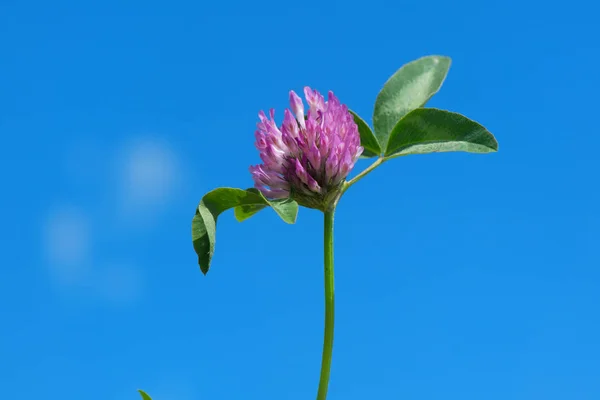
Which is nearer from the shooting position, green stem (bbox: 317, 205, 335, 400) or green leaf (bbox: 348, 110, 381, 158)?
green stem (bbox: 317, 205, 335, 400)

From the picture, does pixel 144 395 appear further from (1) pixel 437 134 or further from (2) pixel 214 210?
(1) pixel 437 134

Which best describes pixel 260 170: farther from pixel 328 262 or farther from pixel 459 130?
pixel 459 130

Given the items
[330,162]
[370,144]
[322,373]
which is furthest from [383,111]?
[322,373]

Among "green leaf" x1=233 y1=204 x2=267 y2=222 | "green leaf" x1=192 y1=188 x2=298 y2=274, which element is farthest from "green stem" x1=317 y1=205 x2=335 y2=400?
"green leaf" x1=233 y1=204 x2=267 y2=222

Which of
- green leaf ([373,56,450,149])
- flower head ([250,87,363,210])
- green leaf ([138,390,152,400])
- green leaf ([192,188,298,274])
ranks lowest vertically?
green leaf ([138,390,152,400])

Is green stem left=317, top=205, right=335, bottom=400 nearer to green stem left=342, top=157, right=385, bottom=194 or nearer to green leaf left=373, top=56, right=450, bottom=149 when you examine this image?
green stem left=342, top=157, right=385, bottom=194

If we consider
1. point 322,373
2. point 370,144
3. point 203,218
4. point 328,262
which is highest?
point 370,144

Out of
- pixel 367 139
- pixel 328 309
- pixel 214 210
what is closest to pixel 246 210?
pixel 214 210
